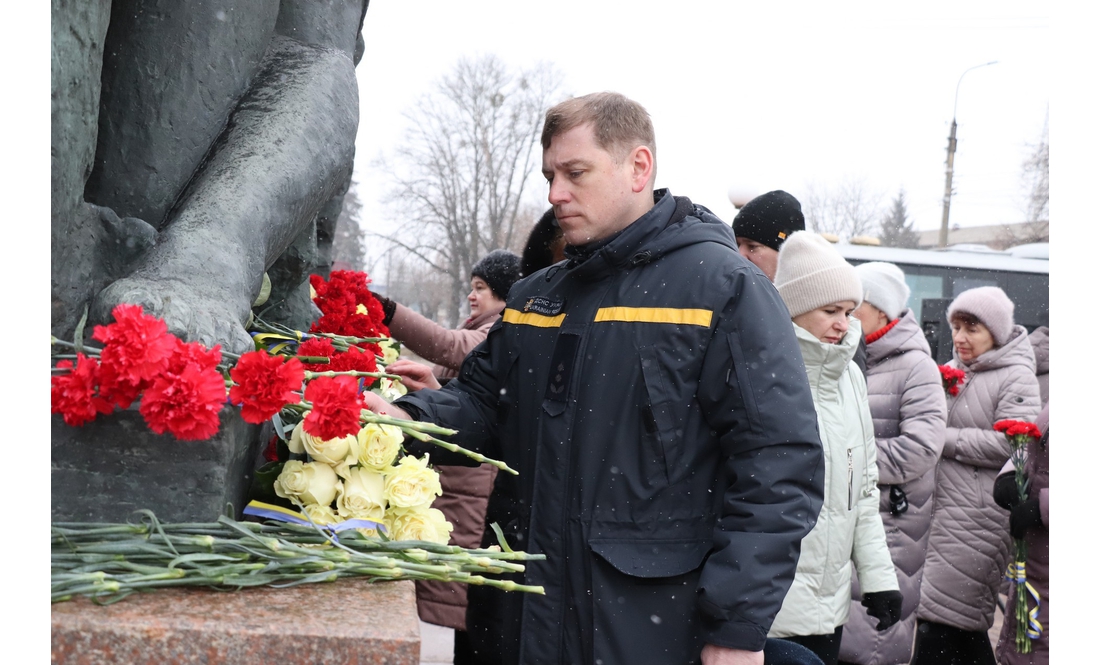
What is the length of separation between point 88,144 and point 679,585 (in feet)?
4.67

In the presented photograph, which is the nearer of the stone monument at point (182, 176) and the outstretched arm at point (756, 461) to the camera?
the stone monument at point (182, 176)

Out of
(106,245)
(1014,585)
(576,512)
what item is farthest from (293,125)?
(1014,585)

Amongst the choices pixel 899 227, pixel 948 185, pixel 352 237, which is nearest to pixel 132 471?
pixel 352 237

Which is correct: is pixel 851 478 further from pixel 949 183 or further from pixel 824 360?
pixel 949 183

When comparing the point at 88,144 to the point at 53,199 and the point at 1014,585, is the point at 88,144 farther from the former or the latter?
the point at 1014,585

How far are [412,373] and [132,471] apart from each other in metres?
1.48

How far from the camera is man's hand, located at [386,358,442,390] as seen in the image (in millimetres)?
3111

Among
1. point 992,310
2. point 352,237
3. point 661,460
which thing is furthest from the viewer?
point 352,237

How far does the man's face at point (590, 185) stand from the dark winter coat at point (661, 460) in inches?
2.1

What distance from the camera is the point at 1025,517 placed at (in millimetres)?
4121

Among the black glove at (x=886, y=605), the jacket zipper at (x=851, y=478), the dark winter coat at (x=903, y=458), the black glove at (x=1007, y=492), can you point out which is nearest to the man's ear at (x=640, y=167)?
the jacket zipper at (x=851, y=478)

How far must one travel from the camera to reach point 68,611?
1595mm

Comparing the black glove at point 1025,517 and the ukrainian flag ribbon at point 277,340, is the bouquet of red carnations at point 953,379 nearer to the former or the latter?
the black glove at point 1025,517

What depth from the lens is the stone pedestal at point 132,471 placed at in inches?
70.1
